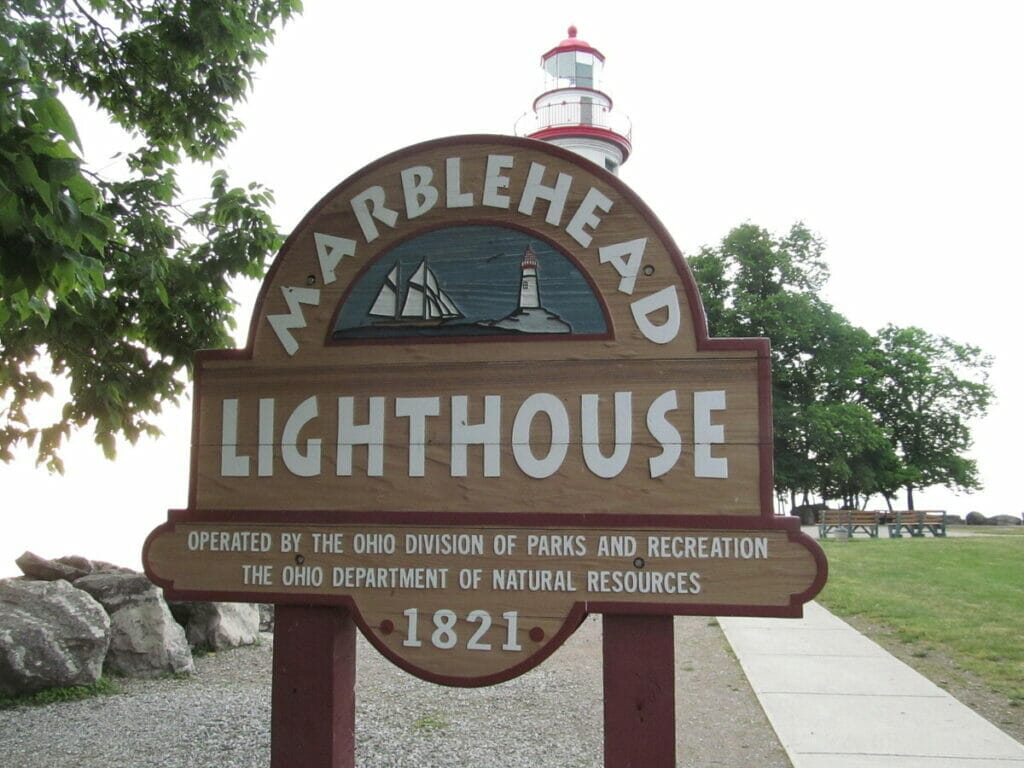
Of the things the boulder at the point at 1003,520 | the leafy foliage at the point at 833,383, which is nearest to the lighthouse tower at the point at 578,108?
the leafy foliage at the point at 833,383

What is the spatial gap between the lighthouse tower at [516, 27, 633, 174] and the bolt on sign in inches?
774

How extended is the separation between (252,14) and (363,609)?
6410 millimetres

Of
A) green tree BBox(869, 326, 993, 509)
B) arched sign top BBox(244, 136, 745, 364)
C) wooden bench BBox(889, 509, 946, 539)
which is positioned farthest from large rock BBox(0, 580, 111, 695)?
green tree BBox(869, 326, 993, 509)

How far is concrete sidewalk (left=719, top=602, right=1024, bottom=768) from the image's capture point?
5.38m

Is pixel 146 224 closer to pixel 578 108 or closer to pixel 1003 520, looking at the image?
pixel 578 108

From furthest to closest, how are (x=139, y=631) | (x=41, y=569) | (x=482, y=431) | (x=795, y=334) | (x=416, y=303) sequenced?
(x=795, y=334), (x=41, y=569), (x=139, y=631), (x=416, y=303), (x=482, y=431)

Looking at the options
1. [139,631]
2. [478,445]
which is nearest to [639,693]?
[478,445]

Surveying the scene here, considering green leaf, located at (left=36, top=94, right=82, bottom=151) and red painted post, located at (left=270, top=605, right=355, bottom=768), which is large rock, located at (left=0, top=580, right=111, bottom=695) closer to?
red painted post, located at (left=270, top=605, right=355, bottom=768)

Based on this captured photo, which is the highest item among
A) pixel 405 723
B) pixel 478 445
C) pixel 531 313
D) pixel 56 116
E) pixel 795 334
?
pixel 795 334

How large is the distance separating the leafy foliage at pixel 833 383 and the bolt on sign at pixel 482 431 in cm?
2691

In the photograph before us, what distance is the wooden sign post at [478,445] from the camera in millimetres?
3096

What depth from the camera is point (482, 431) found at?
3.27 metres

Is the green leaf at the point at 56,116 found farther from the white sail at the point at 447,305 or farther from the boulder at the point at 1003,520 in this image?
the boulder at the point at 1003,520

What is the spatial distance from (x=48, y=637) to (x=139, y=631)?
34.7 inches
